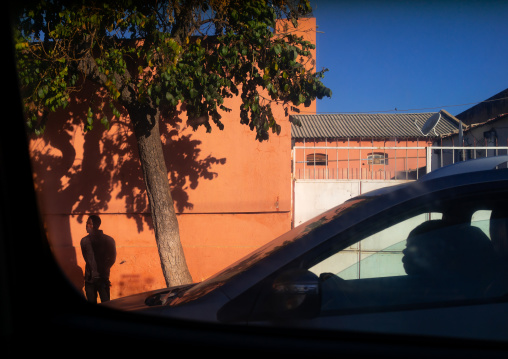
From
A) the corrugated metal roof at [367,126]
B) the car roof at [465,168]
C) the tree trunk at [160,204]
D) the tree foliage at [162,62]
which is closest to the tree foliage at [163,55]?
the tree foliage at [162,62]

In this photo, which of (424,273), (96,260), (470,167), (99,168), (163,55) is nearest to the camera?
(424,273)

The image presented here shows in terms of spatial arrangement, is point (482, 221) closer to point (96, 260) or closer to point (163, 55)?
point (163, 55)

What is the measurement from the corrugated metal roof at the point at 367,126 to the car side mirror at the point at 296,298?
19451mm

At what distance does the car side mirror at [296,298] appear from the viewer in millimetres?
1805

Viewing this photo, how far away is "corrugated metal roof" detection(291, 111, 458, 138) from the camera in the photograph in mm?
21672

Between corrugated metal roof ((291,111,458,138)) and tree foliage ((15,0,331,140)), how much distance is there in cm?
1517

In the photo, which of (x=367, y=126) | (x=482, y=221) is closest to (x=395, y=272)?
(x=482, y=221)

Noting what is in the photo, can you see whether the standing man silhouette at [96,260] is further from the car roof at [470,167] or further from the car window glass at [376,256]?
the car roof at [470,167]

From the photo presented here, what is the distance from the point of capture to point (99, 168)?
7.51m

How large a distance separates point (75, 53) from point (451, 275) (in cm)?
536

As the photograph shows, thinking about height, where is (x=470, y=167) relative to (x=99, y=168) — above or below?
below

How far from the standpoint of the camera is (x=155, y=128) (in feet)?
19.7

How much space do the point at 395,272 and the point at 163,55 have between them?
14.0ft

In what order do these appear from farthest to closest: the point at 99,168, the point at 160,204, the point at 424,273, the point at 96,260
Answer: the point at 99,168 < the point at 96,260 < the point at 160,204 < the point at 424,273
